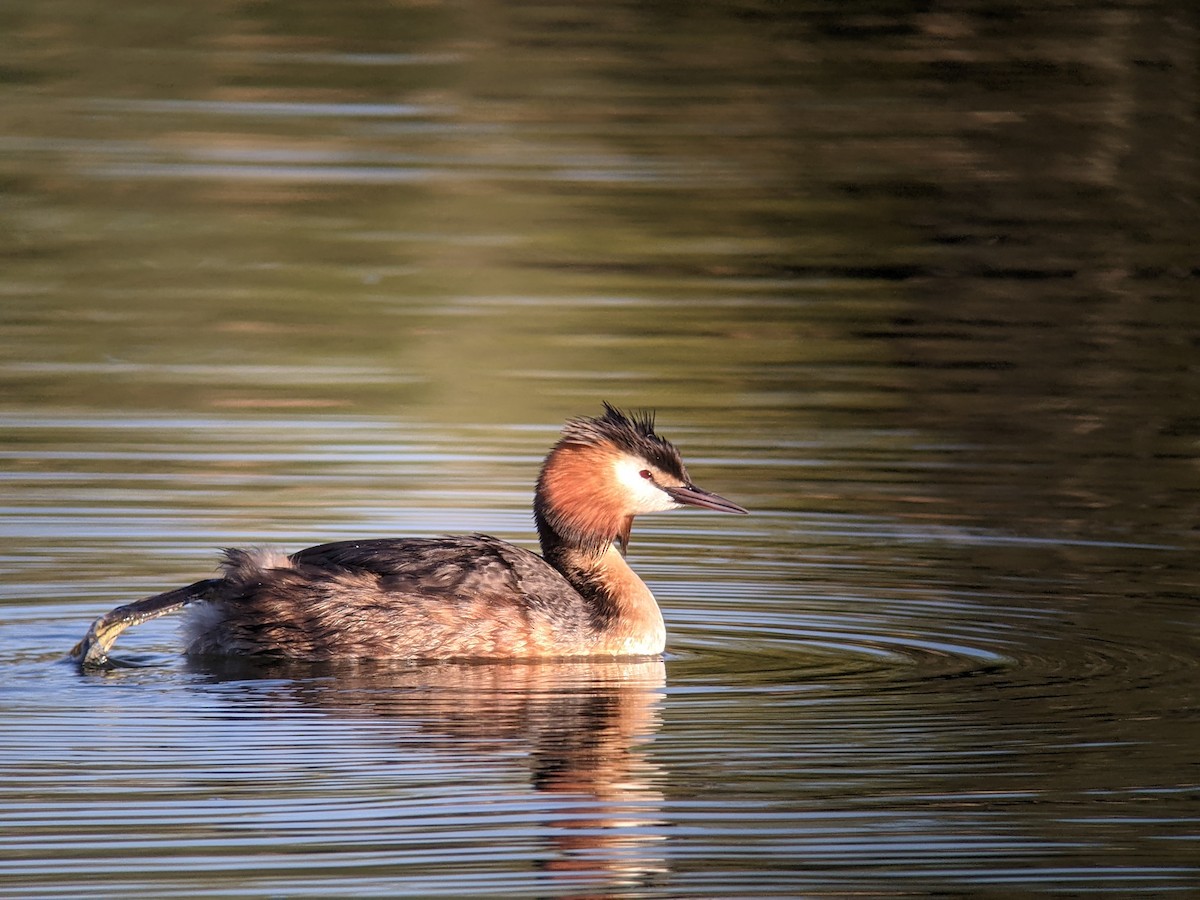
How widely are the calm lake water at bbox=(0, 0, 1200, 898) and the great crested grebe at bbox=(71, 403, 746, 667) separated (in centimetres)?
19

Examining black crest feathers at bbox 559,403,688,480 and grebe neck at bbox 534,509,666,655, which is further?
black crest feathers at bbox 559,403,688,480

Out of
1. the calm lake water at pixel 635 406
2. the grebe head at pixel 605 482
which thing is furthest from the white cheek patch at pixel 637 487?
the calm lake water at pixel 635 406

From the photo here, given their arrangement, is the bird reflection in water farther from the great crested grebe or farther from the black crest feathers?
the black crest feathers

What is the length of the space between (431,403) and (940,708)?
6518mm

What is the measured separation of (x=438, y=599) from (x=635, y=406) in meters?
4.74

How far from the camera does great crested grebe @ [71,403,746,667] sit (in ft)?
31.0

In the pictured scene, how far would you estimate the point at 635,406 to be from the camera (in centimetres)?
1417

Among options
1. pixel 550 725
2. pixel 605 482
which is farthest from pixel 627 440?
pixel 550 725

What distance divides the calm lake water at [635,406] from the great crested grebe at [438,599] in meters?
0.19

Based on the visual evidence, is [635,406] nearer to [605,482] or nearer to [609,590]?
[605,482]

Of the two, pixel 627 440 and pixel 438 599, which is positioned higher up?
pixel 627 440

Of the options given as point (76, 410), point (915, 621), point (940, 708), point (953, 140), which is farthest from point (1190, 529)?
point (953, 140)

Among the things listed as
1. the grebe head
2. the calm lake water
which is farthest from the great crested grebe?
the calm lake water

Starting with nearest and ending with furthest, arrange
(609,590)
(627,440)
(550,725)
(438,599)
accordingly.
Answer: (550,725) < (438,599) < (609,590) < (627,440)
